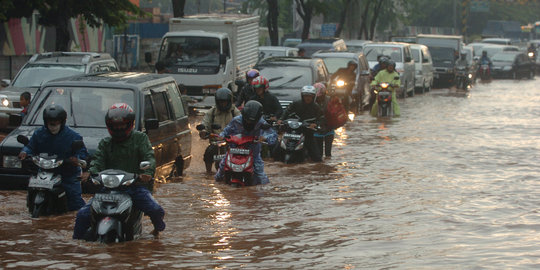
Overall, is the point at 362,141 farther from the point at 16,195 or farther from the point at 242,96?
the point at 16,195

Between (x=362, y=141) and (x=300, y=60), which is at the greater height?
(x=300, y=60)

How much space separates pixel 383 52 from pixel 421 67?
3784 mm

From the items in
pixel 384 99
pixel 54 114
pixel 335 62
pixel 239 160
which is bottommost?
pixel 384 99

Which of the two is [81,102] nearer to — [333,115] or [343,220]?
[343,220]

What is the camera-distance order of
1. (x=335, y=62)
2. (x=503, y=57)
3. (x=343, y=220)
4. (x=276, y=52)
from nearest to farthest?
(x=343, y=220) < (x=335, y=62) < (x=276, y=52) < (x=503, y=57)

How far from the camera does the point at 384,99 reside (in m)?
25.9

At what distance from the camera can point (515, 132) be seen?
75.1 ft

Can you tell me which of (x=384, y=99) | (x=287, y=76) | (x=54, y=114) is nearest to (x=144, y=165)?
(x=54, y=114)

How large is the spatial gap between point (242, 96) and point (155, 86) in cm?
413

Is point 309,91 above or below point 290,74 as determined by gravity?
above

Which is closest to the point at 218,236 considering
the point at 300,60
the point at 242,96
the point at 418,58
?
the point at 242,96

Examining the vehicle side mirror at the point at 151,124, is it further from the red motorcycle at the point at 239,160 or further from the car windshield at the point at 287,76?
the car windshield at the point at 287,76

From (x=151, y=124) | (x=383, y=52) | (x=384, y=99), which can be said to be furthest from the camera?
(x=383, y=52)

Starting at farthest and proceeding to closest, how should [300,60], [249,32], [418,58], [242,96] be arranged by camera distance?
[418,58]
[249,32]
[300,60]
[242,96]
